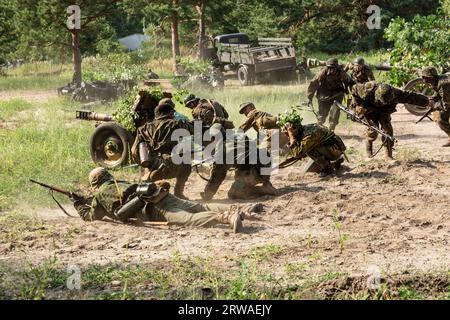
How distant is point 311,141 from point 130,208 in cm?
327

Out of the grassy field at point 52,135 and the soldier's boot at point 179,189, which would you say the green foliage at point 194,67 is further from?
the soldier's boot at point 179,189

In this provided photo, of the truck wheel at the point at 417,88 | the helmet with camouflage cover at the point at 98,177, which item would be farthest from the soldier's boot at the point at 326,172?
the truck wheel at the point at 417,88

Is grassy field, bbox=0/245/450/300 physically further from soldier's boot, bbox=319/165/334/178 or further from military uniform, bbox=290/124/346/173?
soldier's boot, bbox=319/165/334/178

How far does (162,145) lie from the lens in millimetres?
9680

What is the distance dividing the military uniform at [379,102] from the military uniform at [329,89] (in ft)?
4.25

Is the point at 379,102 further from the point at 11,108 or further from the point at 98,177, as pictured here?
the point at 11,108

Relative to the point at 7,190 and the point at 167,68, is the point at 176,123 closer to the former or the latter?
the point at 7,190

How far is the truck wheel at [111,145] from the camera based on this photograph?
1120cm

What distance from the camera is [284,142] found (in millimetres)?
12141

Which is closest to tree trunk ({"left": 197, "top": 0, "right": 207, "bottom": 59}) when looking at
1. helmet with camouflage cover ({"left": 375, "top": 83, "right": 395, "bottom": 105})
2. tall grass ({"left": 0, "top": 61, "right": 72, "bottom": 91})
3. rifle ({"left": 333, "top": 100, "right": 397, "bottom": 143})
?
tall grass ({"left": 0, "top": 61, "right": 72, "bottom": 91})

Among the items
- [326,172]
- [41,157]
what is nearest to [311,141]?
[326,172]

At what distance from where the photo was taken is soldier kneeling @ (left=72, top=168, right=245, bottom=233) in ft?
27.5
